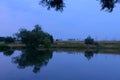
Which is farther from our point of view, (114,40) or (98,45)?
(114,40)

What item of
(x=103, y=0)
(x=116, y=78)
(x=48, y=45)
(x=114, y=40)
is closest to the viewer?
(x=103, y=0)

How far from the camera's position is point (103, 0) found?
13.2 feet

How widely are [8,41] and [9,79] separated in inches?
1193

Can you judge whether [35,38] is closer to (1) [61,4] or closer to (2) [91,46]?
(2) [91,46]

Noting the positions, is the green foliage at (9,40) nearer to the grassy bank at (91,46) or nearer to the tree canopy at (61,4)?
the grassy bank at (91,46)

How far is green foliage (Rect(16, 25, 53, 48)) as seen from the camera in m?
40.8

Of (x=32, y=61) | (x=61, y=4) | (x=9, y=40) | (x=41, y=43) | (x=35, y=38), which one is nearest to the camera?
(x=61, y=4)

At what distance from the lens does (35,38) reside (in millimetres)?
40812

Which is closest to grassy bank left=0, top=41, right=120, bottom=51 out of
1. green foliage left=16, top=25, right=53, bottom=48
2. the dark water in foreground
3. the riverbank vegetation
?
the riverbank vegetation

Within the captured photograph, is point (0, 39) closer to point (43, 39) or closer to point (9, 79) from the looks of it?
point (43, 39)

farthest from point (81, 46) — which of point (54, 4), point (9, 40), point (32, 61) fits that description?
point (54, 4)

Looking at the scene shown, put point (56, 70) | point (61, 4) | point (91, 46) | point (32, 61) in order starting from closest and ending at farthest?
point (61, 4), point (56, 70), point (32, 61), point (91, 46)

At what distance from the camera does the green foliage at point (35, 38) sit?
40750mm

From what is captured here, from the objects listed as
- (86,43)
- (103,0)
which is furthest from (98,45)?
(103,0)
